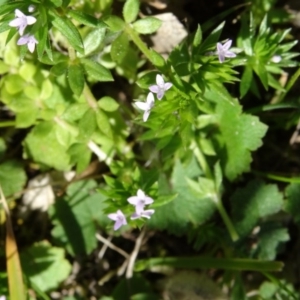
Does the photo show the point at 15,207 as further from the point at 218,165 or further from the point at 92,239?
the point at 218,165

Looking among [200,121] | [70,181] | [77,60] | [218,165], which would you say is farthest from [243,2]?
[70,181]

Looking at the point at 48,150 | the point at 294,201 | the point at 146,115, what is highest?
the point at 146,115

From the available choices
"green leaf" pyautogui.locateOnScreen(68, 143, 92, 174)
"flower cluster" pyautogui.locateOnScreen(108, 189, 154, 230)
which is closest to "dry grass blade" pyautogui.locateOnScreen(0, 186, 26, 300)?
"green leaf" pyautogui.locateOnScreen(68, 143, 92, 174)

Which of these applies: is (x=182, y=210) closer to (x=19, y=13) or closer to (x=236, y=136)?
(x=236, y=136)

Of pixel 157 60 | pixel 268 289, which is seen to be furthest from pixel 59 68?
pixel 268 289

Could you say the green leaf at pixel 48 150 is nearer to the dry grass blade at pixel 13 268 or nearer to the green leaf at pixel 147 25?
the dry grass blade at pixel 13 268

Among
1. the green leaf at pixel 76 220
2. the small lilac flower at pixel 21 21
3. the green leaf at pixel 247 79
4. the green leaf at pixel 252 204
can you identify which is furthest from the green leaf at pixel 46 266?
the small lilac flower at pixel 21 21

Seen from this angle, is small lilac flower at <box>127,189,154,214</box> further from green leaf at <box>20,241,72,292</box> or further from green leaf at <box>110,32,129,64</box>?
green leaf at <box>20,241,72,292</box>
